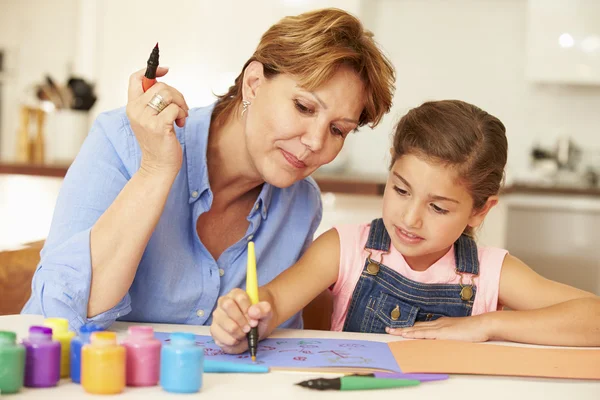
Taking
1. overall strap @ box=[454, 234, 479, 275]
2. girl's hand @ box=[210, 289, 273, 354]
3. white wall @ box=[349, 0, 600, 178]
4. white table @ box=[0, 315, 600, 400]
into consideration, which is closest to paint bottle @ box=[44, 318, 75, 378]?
white table @ box=[0, 315, 600, 400]

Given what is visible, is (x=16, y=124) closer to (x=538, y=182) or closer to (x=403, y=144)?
(x=538, y=182)

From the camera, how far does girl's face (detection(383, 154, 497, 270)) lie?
1.46m

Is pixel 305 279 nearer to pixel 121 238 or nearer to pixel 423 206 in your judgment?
pixel 423 206

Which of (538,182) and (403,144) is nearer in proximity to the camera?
(403,144)

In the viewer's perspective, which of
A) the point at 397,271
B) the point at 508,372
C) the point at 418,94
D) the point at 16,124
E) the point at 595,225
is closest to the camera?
the point at 508,372

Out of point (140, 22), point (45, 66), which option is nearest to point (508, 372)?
point (140, 22)

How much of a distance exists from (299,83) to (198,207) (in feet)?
1.02

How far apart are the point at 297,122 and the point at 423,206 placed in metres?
0.31

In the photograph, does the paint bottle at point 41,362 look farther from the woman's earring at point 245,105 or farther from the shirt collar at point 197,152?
A: the woman's earring at point 245,105

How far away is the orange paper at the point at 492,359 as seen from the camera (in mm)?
1041

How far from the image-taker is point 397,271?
1574mm

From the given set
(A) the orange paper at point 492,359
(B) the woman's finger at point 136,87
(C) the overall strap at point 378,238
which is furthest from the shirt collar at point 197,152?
(A) the orange paper at point 492,359

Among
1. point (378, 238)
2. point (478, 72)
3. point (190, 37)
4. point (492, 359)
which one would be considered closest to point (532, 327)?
point (492, 359)

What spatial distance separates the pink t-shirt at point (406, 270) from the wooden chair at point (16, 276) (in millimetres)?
627
